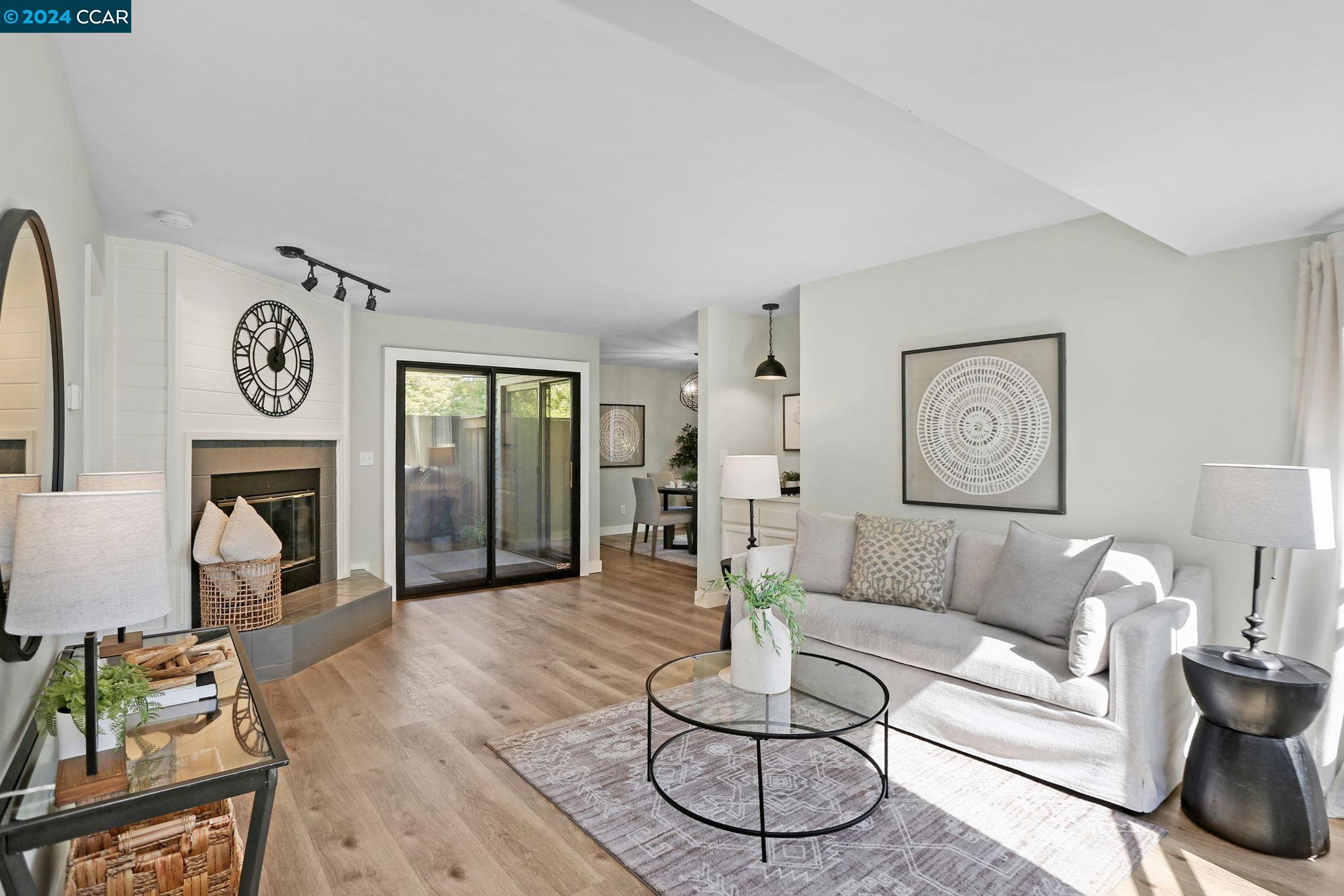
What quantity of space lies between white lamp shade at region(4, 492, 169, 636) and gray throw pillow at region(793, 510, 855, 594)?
3041 millimetres

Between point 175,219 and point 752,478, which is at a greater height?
point 175,219

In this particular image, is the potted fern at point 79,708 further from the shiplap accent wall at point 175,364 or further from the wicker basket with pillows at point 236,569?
the shiplap accent wall at point 175,364

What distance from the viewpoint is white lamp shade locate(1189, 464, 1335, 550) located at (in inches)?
88.9

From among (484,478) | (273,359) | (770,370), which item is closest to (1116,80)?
(770,370)

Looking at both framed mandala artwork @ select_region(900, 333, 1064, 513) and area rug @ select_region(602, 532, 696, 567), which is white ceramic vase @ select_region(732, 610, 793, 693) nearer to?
framed mandala artwork @ select_region(900, 333, 1064, 513)

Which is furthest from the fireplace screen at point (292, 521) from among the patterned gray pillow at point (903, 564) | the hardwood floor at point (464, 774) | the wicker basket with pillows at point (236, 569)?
the patterned gray pillow at point (903, 564)

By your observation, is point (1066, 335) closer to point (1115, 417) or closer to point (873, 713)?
point (1115, 417)

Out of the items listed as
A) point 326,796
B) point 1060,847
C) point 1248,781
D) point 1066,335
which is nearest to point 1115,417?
point 1066,335

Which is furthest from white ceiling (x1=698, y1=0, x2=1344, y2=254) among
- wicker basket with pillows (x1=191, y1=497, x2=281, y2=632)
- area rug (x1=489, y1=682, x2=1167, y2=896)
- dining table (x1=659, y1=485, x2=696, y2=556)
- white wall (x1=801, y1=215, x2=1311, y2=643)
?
dining table (x1=659, y1=485, x2=696, y2=556)

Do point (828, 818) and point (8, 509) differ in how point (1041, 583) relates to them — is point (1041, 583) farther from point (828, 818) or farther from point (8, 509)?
point (8, 509)

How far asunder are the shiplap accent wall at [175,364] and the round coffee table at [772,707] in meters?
3.12

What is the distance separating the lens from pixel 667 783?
2656 millimetres

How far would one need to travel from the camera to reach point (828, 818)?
2404 mm

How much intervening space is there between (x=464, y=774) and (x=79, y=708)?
1.61m
